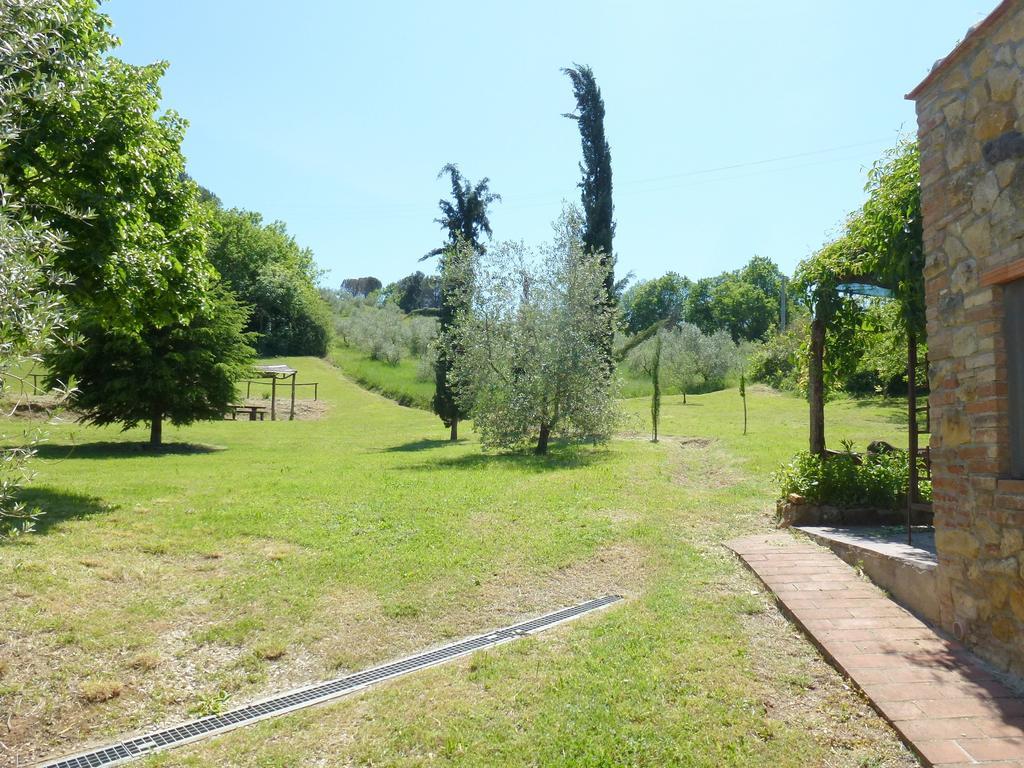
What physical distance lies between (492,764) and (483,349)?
12.5 meters

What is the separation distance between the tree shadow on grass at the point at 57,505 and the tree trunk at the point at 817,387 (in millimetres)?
8221

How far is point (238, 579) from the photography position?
6059 mm

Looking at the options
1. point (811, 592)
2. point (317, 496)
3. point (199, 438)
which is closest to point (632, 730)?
point (811, 592)

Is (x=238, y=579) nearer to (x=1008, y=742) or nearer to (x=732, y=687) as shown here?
(x=732, y=687)

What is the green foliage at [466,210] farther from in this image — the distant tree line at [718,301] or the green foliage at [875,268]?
the distant tree line at [718,301]

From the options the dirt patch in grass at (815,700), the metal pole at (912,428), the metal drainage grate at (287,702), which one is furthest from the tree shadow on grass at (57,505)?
the metal pole at (912,428)

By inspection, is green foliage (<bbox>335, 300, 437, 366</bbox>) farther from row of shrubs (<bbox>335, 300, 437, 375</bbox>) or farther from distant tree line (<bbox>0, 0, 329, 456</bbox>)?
distant tree line (<bbox>0, 0, 329, 456</bbox>)

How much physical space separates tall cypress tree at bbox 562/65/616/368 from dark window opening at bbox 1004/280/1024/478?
53.0ft

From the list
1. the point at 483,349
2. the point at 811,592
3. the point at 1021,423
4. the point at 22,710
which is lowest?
the point at 22,710

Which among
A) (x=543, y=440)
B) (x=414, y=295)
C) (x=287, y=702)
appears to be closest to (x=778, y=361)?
(x=543, y=440)

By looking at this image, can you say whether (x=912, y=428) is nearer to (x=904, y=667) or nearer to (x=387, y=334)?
(x=904, y=667)

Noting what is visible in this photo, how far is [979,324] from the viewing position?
4211mm

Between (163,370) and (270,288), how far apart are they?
117 feet

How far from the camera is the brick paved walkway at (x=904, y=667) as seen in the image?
335 cm
